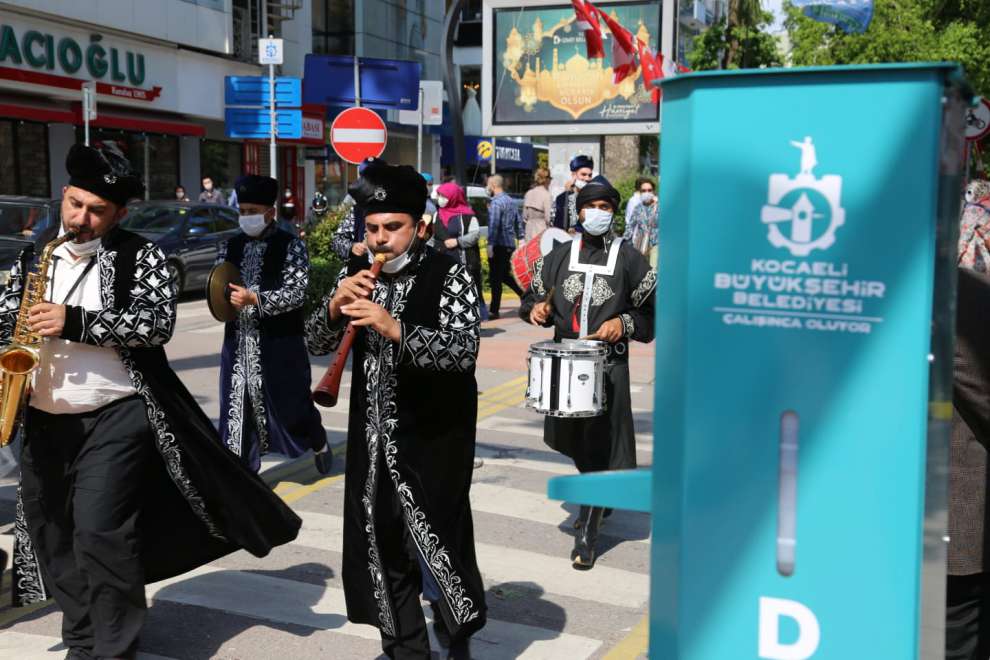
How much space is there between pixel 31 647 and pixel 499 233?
1204 cm

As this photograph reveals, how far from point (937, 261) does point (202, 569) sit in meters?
4.60

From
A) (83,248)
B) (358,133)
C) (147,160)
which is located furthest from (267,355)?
(147,160)

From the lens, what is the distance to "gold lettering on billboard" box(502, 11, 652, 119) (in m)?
19.4

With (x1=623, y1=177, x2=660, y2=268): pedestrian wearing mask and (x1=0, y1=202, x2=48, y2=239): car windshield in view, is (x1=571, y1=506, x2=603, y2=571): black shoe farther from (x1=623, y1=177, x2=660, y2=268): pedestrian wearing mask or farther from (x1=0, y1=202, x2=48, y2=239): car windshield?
(x1=0, y1=202, x2=48, y2=239): car windshield

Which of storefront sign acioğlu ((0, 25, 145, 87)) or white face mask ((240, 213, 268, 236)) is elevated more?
storefront sign acioğlu ((0, 25, 145, 87))

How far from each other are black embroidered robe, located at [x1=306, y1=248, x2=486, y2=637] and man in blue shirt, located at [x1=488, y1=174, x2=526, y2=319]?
11.8 m

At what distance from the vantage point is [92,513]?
4.14 meters

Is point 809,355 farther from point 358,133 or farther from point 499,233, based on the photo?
point 499,233

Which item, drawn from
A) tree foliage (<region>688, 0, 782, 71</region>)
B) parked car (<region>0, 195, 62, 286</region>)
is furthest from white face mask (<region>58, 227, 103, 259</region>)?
tree foliage (<region>688, 0, 782, 71</region>)

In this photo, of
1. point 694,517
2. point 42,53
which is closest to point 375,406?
point 694,517

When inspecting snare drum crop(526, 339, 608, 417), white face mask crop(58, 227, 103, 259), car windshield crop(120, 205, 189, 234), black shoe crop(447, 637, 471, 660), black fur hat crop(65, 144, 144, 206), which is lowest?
black shoe crop(447, 637, 471, 660)

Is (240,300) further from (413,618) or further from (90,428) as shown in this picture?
(413,618)

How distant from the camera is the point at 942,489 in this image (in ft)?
6.55

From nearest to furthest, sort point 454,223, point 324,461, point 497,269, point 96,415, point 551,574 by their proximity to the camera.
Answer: point 96,415 → point 551,574 → point 324,461 → point 454,223 → point 497,269
